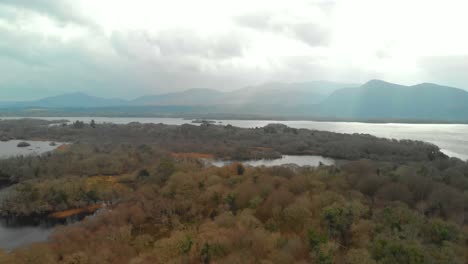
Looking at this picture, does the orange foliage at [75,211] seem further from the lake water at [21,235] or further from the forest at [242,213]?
the lake water at [21,235]

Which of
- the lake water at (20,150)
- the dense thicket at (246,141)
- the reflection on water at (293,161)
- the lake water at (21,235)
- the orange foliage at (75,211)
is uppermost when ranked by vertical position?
the dense thicket at (246,141)

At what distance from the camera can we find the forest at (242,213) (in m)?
17.1

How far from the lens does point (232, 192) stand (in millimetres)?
27812

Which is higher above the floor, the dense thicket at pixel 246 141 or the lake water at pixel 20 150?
the dense thicket at pixel 246 141

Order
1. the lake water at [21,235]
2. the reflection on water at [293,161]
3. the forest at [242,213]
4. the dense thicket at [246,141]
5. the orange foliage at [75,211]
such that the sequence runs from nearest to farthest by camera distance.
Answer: the forest at [242,213] < the lake water at [21,235] < the orange foliage at [75,211] < the reflection on water at [293,161] < the dense thicket at [246,141]

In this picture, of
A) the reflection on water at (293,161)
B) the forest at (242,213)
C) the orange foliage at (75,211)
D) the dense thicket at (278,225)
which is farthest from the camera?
the reflection on water at (293,161)

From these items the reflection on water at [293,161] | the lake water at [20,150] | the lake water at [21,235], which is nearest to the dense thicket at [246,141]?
the reflection on water at [293,161]

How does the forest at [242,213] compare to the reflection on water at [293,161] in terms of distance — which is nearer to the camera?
the forest at [242,213]

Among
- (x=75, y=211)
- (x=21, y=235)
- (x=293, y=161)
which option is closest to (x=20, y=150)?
(x=75, y=211)

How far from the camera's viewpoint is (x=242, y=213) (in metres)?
23.4

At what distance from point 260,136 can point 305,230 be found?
70.3 m

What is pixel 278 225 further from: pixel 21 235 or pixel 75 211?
pixel 75 211

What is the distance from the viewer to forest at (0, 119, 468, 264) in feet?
56.0

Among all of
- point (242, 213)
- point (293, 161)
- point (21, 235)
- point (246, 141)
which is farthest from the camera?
point (246, 141)
